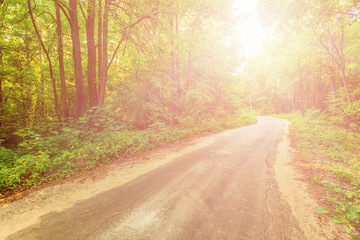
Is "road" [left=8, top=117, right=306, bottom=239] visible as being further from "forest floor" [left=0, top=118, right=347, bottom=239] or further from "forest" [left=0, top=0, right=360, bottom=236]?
"forest" [left=0, top=0, right=360, bottom=236]

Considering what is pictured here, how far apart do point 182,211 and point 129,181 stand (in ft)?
6.19

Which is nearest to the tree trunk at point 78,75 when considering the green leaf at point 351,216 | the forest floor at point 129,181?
the forest floor at point 129,181

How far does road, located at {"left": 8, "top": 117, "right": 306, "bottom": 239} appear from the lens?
2.53 m

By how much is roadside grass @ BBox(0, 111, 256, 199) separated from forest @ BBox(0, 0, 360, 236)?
0.13 ft

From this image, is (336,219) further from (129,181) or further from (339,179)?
(129,181)

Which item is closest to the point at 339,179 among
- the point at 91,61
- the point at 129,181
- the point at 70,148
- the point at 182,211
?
the point at 182,211

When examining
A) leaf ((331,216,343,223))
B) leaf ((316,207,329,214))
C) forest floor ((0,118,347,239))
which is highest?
leaf ((331,216,343,223))

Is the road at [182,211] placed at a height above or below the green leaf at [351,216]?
below

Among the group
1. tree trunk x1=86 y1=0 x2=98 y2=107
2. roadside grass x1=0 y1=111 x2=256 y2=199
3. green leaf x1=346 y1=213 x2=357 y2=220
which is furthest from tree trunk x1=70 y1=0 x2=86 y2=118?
green leaf x1=346 y1=213 x2=357 y2=220

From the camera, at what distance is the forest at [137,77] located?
17.6ft

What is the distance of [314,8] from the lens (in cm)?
880

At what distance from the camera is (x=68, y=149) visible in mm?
5906

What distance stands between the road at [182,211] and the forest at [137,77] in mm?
1333

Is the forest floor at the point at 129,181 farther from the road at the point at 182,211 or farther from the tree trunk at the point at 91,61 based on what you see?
the tree trunk at the point at 91,61
